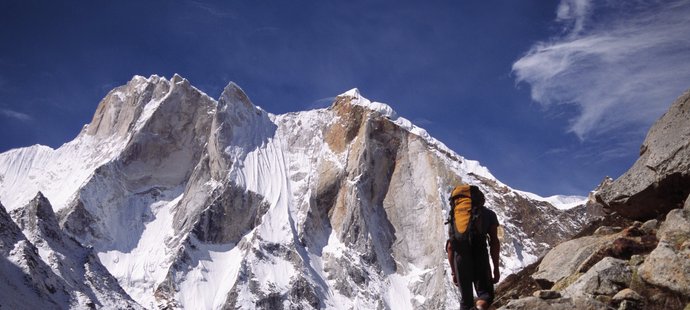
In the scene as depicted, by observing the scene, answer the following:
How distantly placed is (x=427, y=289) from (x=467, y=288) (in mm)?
145051

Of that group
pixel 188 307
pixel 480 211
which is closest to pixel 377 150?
pixel 188 307

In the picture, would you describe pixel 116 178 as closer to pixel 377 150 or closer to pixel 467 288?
pixel 377 150

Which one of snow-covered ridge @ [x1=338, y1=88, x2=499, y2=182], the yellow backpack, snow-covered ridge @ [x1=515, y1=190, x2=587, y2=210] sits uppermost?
snow-covered ridge @ [x1=338, y1=88, x2=499, y2=182]

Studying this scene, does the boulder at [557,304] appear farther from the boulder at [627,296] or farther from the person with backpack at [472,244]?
the person with backpack at [472,244]

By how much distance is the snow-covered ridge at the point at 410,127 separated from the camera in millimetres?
171875

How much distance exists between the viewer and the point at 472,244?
11109mm

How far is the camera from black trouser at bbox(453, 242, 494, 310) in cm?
1111

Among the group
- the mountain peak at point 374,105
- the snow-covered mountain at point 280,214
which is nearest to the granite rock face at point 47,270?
the snow-covered mountain at point 280,214

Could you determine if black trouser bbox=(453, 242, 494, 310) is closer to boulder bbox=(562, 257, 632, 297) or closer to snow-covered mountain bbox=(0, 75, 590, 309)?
boulder bbox=(562, 257, 632, 297)

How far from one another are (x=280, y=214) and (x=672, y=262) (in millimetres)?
162322

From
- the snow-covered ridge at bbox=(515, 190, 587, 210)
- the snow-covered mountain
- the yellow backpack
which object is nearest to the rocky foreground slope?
the yellow backpack

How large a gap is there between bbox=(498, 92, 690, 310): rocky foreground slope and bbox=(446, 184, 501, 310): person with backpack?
646mm

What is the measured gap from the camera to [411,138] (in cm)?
17850

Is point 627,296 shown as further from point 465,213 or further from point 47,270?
point 47,270
